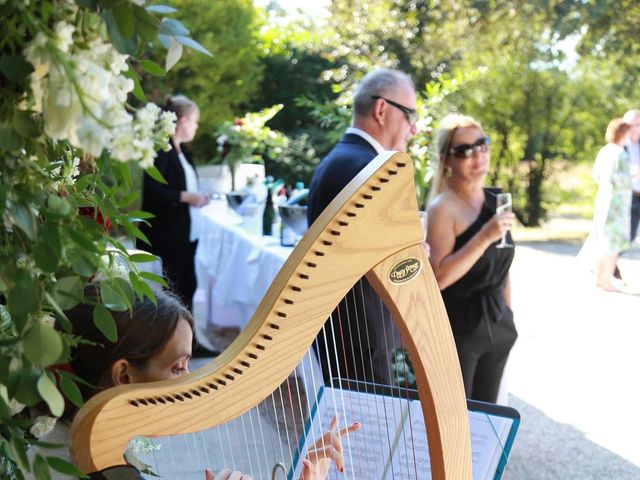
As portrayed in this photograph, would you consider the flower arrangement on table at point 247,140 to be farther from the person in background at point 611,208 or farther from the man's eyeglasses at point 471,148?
the man's eyeglasses at point 471,148

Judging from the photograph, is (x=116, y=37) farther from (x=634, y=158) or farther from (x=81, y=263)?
(x=634, y=158)

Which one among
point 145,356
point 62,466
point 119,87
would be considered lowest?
point 145,356

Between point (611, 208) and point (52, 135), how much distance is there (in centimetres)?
769

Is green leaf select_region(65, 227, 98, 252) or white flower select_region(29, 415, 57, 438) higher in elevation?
green leaf select_region(65, 227, 98, 252)

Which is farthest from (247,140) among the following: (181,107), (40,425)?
(40,425)

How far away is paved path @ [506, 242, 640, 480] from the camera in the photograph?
4.16 m

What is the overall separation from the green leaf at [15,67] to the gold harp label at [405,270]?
0.78 metres

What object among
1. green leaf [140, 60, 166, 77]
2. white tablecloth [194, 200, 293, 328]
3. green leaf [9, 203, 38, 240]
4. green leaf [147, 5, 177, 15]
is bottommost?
white tablecloth [194, 200, 293, 328]

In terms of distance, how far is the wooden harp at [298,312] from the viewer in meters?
1.09

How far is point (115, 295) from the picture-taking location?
85cm

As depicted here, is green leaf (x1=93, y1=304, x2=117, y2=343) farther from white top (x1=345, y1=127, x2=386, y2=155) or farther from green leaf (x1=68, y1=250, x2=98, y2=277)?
white top (x1=345, y1=127, x2=386, y2=155)

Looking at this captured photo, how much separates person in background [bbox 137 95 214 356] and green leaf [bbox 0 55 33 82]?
4.53 m

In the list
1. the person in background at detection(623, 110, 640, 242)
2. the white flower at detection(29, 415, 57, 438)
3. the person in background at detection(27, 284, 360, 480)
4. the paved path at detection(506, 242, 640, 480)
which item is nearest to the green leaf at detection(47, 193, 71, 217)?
the white flower at detection(29, 415, 57, 438)

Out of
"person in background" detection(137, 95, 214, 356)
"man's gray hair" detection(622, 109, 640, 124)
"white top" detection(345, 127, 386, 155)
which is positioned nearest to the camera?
"white top" detection(345, 127, 386, 155)
